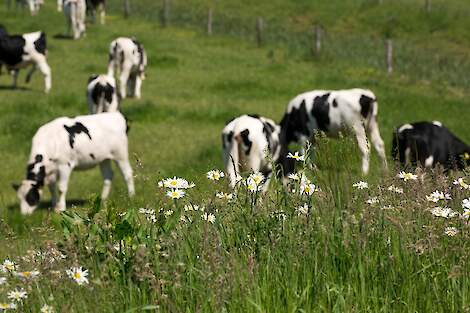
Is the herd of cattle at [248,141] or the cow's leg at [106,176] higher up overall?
the herd of cattle at [248,141]

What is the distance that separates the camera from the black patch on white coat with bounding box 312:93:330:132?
45.7 ft

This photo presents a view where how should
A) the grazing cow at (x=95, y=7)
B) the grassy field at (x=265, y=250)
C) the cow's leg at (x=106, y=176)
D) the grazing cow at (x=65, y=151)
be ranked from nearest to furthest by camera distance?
the grassy field at (x=265, y=250) → the grazing cow at (x=65, y=151) → the cow's leg at (x=106, y=176) → the grazing cow at (x=95, y=7)

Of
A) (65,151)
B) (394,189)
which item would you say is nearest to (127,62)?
(65,151)

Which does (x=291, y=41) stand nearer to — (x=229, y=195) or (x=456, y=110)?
(x=456, y=110)

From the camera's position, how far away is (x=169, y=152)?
15352mm

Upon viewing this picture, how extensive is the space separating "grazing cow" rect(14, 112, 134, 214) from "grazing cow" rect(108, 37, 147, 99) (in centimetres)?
855

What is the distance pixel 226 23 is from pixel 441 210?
32062 millimetres

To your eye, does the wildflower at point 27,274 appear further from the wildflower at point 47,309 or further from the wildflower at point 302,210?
the wildflower at point 302,210

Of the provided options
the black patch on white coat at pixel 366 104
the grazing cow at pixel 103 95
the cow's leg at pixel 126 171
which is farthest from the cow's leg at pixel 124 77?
the black patch on white coat at pixel 366 104

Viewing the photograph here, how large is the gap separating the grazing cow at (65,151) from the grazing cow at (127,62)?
8.55m

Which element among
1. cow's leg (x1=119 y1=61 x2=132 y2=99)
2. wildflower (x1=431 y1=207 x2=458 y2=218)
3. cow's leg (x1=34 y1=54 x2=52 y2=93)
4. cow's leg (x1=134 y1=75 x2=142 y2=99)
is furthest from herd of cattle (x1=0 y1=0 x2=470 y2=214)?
cow's leg (x1=34 y1=54 x2=52 y2=93)

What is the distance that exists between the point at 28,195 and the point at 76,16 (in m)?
19.0

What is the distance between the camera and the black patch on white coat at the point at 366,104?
14.1 m

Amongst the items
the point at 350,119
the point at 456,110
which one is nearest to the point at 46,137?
the point at 350,119
